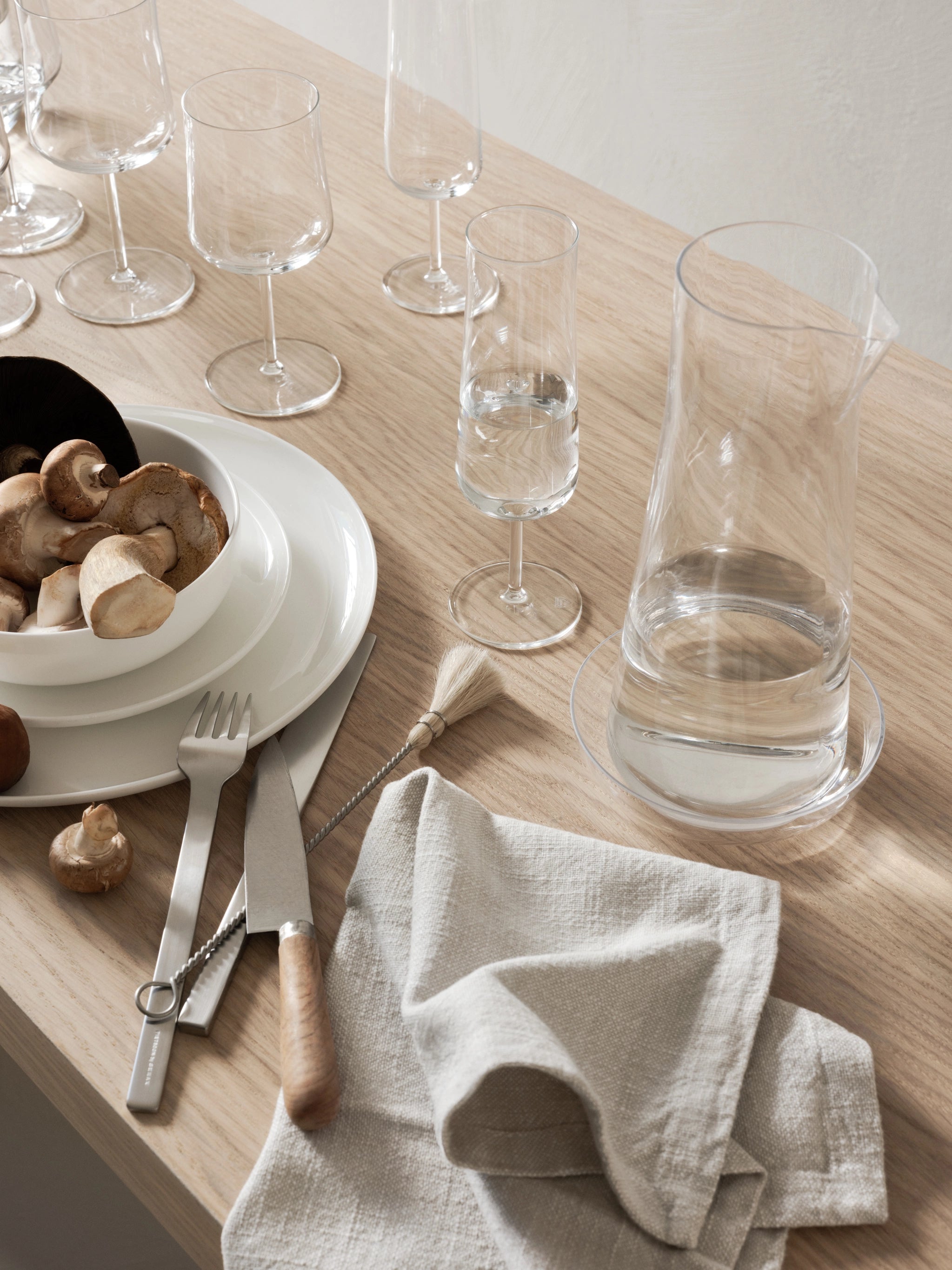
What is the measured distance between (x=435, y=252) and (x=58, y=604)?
494 mm

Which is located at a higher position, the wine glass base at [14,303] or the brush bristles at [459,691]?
the brush bristles at [459,691]

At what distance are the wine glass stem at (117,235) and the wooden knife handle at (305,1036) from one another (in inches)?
24.6

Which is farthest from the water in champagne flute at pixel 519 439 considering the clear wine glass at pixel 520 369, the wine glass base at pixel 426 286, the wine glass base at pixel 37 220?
the wine glass base at pixel 37 220

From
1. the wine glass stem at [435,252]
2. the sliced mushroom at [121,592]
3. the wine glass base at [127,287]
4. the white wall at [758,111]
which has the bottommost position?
the white wall at [758,111]

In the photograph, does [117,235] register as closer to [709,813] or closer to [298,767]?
[298,767]

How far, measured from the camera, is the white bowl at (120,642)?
0.57 m

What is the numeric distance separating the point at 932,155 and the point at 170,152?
1138mm

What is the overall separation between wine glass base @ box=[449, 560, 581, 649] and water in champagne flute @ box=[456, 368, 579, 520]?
84 millimetres

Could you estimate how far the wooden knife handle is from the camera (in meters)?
0.43

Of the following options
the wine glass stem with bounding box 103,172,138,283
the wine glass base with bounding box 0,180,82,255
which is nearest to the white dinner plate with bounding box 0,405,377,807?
the wine glass stem with bounding box 103,172,138,283

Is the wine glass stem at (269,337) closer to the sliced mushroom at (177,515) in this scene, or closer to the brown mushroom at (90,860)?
the sliced mushroom at (177,515)

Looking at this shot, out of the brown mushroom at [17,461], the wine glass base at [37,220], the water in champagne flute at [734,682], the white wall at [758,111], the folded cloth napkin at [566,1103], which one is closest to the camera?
the folded cloth napkin at [566,1103]

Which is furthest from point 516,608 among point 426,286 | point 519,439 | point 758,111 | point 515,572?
point 758,111

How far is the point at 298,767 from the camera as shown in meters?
0.59
